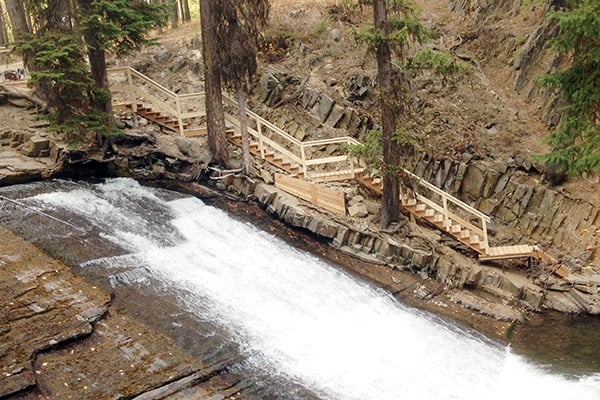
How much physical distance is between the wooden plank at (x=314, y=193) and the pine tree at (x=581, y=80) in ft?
18.9

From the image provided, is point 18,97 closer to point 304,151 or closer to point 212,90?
point 212,90

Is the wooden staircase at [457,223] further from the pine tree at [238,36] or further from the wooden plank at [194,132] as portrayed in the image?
the wooden plank at [194,132]

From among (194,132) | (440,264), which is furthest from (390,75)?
(194,132)

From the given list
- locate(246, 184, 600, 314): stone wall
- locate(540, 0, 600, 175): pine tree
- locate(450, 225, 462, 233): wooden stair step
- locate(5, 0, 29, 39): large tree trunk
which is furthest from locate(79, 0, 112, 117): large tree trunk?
locate(540, 0, 600, 175): pine tree

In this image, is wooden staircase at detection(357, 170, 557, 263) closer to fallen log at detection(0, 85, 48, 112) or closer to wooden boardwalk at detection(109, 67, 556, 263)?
wooden boardwalk at detection(109, 67, 556, 263)

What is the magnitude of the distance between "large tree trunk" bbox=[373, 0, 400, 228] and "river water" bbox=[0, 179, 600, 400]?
9.13 ft

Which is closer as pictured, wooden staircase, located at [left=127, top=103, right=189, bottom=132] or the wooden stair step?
the wooden stair step

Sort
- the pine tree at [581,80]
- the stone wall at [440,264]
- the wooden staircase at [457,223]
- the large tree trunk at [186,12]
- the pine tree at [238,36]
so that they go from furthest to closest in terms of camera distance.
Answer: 1. the large tree trunk at [186,12]
2. the pine tree at [238,36]
3. the wooden staircase at [457,223]
4. the stone wall at [440,264]
5. the pine tree at [581,80]

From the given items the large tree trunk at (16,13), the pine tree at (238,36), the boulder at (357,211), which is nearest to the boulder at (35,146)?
the large tree trunk at (16,13)

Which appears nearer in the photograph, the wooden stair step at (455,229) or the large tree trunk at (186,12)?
the wooden stair step at (455,229)

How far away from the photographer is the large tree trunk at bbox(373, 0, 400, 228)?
12.9 meters

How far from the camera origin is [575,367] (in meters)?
10.3

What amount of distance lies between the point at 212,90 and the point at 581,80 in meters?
10.4

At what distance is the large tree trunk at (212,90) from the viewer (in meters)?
15.1
